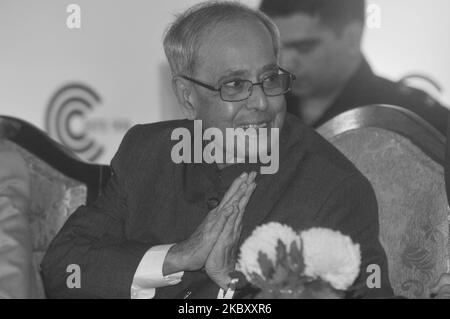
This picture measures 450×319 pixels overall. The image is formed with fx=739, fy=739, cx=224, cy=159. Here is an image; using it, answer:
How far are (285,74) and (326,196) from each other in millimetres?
323

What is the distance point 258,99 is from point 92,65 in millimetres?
1403

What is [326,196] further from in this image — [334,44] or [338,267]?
[334,44]

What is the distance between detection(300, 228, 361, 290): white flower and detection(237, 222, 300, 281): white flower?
24 mm

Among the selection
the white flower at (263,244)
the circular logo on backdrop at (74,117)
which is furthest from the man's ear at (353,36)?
the white flower at (263,244)

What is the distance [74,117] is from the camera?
3.16 metres

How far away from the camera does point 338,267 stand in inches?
43.6

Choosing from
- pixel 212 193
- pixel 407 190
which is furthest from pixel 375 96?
pixel 212 193

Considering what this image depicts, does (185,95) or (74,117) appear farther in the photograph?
(74,117)

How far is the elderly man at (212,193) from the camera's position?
1758 mm

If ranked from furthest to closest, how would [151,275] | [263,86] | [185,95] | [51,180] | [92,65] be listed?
[92,65] → [51,180] → [185,95] → [263,86] → [151,275]

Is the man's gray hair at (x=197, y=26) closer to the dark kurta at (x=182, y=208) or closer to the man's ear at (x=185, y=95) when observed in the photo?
the man's ear at (x=185, y=95)

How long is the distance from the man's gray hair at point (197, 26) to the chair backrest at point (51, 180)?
2.33 ft

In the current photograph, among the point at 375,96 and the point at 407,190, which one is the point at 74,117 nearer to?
the point at 375,96
